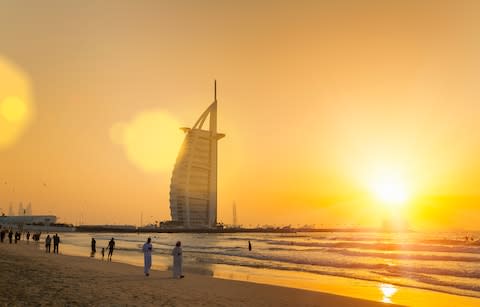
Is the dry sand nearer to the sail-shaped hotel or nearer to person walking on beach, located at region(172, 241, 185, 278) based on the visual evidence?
person walking on beach, located at region(172, 241, 185, 278)

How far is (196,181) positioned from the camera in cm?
16600

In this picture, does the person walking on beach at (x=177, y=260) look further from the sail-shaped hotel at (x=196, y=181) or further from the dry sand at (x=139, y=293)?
the sail-shaped hotel at (x=196, y=181)

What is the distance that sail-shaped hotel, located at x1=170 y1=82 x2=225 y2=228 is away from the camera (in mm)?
163875

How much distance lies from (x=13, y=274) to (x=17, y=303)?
239 inches

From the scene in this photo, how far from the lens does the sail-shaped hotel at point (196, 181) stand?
16388 cm

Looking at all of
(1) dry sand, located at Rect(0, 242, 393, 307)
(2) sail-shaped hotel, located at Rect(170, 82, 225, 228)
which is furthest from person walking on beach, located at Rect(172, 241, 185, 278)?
(2) sail-shaped hotel, located at Rect(170, 82, 225, 228)

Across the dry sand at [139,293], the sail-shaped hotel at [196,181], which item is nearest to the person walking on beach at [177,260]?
→ the dry sand at [139,293]

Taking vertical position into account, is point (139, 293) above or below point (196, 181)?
below

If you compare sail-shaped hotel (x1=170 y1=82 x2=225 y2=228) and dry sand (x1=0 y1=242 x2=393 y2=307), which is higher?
sail-shaped hotel (x1=170 y1=82 x2=225 y2=228)

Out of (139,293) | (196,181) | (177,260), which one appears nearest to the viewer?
(139,293)

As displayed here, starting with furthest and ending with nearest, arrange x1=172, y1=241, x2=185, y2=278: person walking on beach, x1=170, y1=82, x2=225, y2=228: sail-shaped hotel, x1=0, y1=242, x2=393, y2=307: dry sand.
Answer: x1=170, y1=82, x2=225, y2=228: sail-shaped hotel, x1=172, y1=241, x2=185, y2=278: person walking on beach, x1=0, y1=242, x2=393, y2=307: dry sand

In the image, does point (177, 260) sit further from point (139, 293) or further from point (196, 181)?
point (196, 181)

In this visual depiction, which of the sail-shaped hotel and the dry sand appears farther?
the sail-shaped hotel

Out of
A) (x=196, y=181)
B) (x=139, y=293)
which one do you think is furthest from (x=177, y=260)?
(x=196, y=181)
